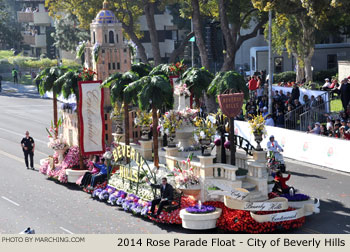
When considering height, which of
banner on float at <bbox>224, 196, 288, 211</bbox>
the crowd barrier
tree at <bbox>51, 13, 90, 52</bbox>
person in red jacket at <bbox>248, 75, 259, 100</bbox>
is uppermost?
tree at <bbox>51, 13, 90, 52</bbox>

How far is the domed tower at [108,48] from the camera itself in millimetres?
30828

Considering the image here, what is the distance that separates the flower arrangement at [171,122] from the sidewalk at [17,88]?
134 feet

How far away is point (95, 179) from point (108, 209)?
91.2 inches

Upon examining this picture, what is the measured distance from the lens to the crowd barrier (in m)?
29.4

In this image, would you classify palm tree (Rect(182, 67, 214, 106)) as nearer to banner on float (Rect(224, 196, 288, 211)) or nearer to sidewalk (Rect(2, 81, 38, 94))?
banner on float (Rect(224, 196, 288, 211))

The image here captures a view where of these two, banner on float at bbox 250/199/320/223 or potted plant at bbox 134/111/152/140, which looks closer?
banner on float at bbox 250/199/320/223

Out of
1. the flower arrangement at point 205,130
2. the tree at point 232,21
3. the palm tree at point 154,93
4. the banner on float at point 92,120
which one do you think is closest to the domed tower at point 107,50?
the banner on float at point 92,120

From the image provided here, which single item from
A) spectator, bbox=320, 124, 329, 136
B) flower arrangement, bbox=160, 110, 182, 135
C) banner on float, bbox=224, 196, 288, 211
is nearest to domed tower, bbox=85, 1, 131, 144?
flower arrangement, bbox=160, 110, 182, 135

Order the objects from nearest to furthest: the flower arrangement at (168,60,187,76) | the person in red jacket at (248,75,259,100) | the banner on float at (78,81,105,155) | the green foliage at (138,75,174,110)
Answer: the green foliage at (138,75,174,110), the banner on float at (78,81,105,155), the flower arrangement at (168,60,187,76), the person in red jacket at (248,75,259,100)

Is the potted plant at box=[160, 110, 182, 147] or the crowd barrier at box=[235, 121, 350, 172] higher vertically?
the potted plant at box=[160, 110, 182, 147]

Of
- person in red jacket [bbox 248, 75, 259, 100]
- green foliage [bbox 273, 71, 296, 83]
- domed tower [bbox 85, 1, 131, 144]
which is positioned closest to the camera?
domed tower [bbox 85, 1, 131, 144]

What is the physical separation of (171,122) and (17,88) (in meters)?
44.8

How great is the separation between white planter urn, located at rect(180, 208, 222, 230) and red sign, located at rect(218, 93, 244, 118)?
3.61m

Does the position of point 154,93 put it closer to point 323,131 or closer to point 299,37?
point 323,131
